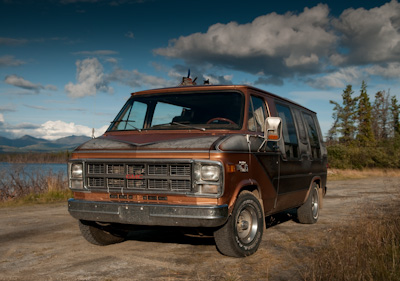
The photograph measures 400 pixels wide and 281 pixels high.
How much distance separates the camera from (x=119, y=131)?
20.9 feet

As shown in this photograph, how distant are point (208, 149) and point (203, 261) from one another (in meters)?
1.41

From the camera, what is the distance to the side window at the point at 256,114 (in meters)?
5.98

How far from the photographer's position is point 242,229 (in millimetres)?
5520

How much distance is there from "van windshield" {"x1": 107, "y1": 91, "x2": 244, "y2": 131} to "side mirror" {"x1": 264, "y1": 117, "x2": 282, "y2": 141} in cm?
37

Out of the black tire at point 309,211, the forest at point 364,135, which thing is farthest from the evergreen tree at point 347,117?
the black tire at point 309,211

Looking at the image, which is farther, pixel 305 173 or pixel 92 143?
pixel 305 173

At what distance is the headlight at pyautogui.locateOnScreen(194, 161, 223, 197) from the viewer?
4.86 meters

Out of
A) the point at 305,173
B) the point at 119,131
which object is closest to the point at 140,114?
the point at 119,131

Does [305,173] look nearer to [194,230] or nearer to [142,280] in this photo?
[194,230]

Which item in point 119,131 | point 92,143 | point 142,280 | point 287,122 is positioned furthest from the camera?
point 287,122

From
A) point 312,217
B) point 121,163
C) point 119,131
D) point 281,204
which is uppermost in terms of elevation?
point 119,131

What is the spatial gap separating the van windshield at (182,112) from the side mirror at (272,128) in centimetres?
37

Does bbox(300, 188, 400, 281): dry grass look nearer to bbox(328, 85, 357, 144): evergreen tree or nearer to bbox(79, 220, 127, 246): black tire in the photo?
bbox(79, 220, 127, 246): black tire

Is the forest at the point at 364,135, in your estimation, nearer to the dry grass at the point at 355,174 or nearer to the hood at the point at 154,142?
the dry grass at the point at 355,174
